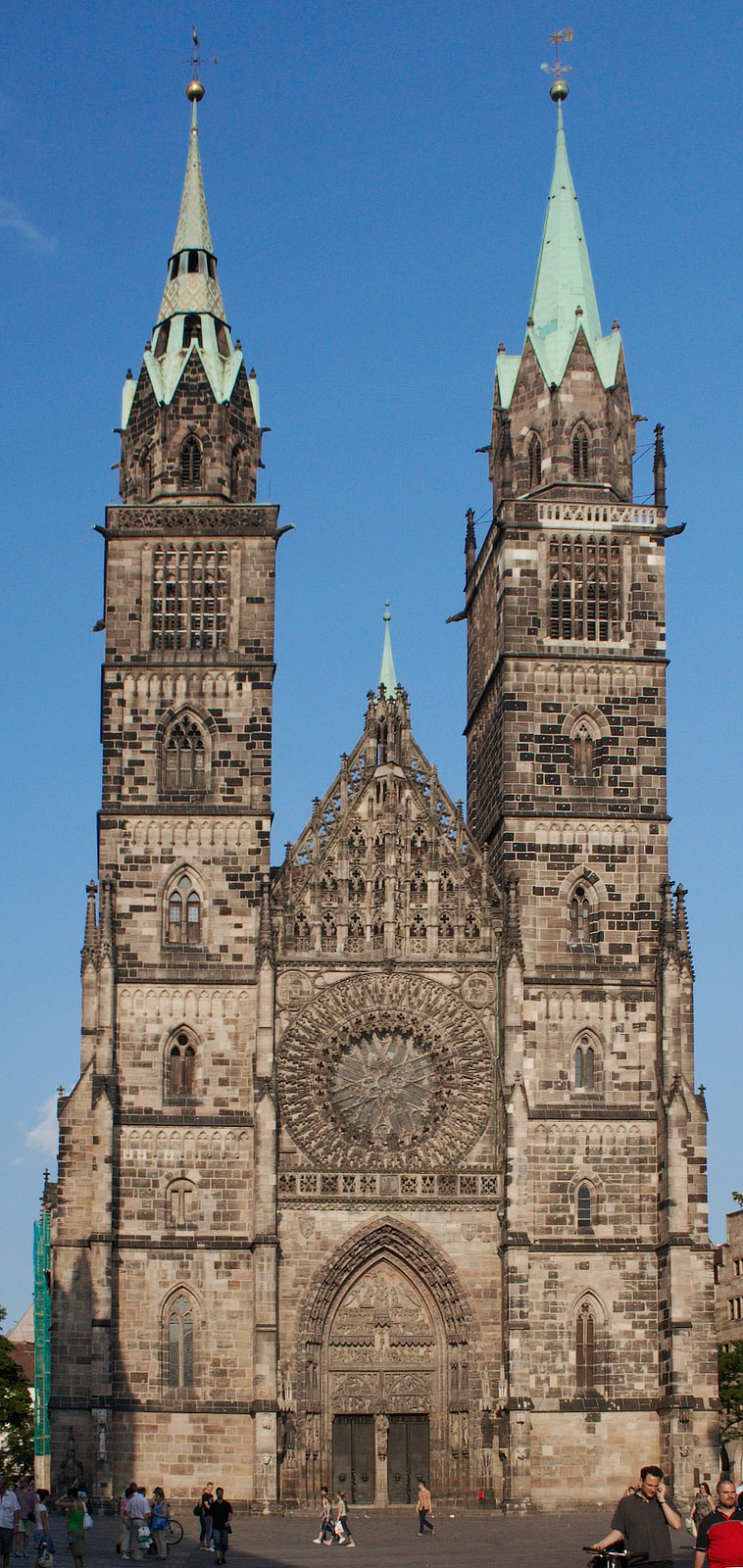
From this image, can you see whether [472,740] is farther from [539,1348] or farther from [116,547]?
[539,1348]

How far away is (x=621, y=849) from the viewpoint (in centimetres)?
4800

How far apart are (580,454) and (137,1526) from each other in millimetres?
27058

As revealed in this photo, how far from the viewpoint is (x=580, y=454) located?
1994 inches

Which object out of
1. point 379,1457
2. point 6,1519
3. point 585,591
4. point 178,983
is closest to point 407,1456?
point 379,1457

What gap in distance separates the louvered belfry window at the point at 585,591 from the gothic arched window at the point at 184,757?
8.18 m

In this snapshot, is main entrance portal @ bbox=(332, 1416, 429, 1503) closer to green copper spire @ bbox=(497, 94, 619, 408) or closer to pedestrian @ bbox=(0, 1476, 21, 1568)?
pedestrian @ bbox=(0, 1476, 21, 1568)

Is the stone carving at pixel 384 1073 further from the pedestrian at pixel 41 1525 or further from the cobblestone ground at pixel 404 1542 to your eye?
the pedestrian at pixel 41 1525

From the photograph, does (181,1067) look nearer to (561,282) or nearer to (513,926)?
(513,926)

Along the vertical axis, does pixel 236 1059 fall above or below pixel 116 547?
below

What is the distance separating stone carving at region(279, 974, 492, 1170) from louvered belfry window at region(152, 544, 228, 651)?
8.42 meters

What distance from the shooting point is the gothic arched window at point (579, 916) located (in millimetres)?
47688

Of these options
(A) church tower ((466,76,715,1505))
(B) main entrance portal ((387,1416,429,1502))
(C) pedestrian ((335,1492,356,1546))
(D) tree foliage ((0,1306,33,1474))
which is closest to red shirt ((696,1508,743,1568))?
(C) pedestrian ((335,1492,356,1546))

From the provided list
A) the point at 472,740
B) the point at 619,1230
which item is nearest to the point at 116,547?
the point at 472,740

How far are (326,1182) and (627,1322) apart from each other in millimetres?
6716
